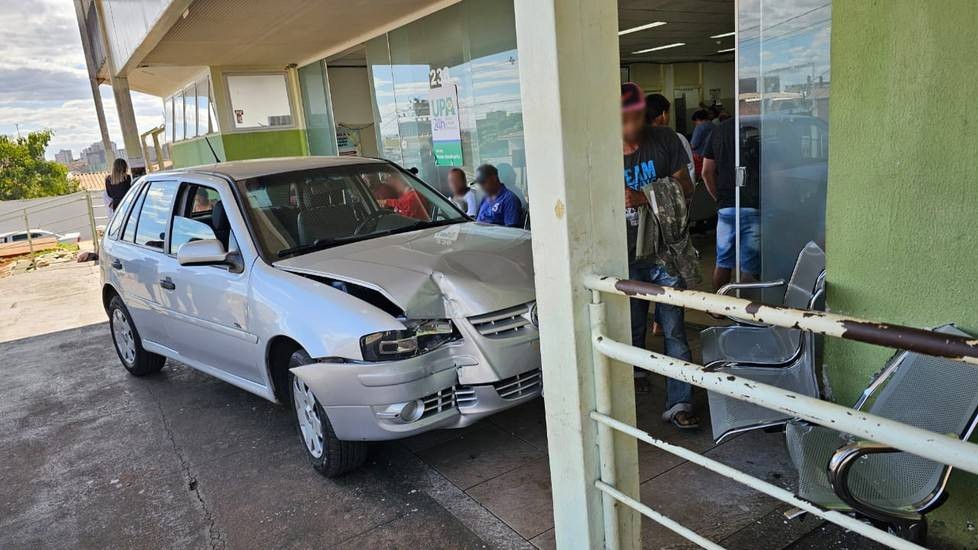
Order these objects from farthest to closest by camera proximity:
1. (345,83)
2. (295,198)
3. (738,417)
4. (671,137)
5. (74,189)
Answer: (74,189), (345,83), (295,198), (671,137), (738,417)

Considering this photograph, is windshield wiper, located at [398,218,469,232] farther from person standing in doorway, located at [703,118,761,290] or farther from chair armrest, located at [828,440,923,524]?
chair armrest, located at [828,440,923,524]

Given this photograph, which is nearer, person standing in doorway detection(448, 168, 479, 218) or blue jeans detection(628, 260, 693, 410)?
blue jeans detection(628, 260, 693, 410)

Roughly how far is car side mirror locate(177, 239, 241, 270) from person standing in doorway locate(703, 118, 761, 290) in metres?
3.82

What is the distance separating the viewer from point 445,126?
8.70 meters

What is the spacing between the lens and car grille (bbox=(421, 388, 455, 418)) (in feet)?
11.6

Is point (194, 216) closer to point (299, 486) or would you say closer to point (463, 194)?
point (299, 486)

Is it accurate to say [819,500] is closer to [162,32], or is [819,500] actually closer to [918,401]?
[918,401]

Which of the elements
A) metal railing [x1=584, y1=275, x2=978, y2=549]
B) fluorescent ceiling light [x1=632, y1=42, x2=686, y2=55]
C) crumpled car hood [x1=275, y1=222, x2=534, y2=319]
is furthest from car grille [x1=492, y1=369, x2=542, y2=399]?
fluorescent ceiling light [x1=632, y1=42, x2=686, y2=55]

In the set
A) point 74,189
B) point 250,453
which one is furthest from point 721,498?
point 74,189

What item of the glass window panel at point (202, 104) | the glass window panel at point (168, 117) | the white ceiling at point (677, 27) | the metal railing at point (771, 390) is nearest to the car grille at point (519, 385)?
the metal railing at point (771, 390)

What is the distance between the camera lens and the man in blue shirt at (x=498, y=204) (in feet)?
20.4

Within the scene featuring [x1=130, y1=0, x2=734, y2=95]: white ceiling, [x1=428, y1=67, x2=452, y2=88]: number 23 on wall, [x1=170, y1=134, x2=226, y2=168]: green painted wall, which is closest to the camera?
[x1=130, y1=0, x2=734, y2=95]: white ceiling

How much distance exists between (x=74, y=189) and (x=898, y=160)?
164 feet

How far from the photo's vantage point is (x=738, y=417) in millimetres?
2963
